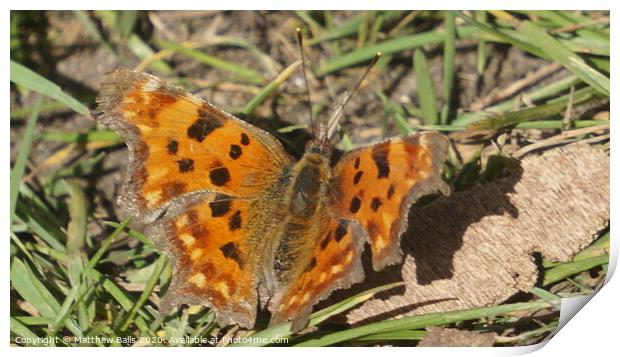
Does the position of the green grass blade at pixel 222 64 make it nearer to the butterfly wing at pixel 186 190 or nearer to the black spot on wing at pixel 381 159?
the butterfly wing at pixel 186 190

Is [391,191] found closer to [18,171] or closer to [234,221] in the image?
[234,221]

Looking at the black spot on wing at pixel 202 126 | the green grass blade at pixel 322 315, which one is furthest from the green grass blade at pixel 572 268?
the black spot on wing at pixel 202 126

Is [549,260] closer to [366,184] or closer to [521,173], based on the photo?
[521,173]

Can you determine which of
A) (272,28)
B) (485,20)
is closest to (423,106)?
(485,20)

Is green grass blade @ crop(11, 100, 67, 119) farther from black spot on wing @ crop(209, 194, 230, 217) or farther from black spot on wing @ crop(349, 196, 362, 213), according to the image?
black spot on wing @ crop(349, 196, 362, 213)

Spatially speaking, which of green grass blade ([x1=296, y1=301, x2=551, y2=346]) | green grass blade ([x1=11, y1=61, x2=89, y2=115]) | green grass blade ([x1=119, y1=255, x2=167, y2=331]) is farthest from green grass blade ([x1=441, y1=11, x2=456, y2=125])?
green grass blade ([x1=11, y1=61, x2=89, y2=115])
